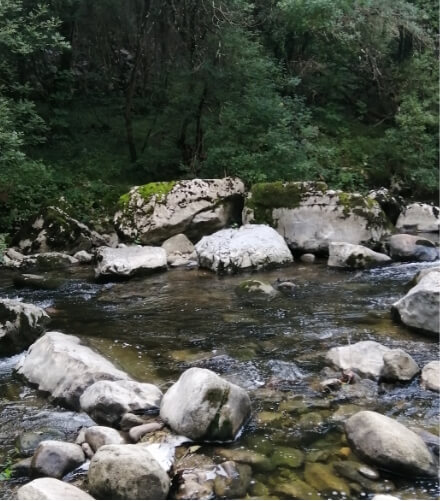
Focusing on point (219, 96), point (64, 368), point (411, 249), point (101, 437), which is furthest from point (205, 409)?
point (219, 96)

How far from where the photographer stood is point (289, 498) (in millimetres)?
3174

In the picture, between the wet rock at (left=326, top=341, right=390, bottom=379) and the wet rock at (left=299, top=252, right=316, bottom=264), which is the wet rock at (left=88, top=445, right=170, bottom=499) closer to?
the wet rock at (left=326, top=341, right=390, bottom=379)

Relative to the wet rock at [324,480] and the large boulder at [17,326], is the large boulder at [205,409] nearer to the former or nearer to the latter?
the wet rock at [324,480]

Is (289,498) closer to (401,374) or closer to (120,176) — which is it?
(401,374)

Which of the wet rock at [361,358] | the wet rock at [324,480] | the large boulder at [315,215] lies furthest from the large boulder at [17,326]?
the large boulder at [315,215]

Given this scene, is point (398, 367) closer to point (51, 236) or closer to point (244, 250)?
point (244, 250)

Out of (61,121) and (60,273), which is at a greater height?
(61,121)

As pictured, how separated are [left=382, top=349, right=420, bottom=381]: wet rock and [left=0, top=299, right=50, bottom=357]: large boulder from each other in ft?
12.4

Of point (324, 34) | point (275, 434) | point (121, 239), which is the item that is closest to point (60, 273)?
point (121, 239)

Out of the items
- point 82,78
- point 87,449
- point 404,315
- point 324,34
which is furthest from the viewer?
point 82,78

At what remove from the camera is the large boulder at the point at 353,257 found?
8.94 meters

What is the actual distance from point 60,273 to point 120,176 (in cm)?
499

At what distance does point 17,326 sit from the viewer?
5754 mm

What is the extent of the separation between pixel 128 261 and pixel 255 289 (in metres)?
2.49
